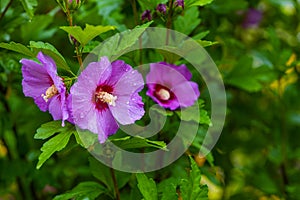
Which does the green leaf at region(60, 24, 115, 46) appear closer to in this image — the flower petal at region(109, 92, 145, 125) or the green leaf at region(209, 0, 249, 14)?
the flower petal at region(109, 92, 145, 125)

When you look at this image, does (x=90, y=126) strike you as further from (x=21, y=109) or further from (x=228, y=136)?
(x=228, y=136)

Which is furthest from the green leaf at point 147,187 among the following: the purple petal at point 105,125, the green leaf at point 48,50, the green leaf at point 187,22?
the green leaf at point 187,22

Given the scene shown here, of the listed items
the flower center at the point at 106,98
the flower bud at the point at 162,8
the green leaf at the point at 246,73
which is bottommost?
the green leaf at the point at 246,73

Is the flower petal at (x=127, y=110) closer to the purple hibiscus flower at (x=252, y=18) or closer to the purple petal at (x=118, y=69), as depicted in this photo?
the purple petal at (x=118, y=69)

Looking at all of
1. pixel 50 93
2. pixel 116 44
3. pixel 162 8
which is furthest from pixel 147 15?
pixel 50 93

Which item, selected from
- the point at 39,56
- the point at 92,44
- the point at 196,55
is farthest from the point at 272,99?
the point at 39,56

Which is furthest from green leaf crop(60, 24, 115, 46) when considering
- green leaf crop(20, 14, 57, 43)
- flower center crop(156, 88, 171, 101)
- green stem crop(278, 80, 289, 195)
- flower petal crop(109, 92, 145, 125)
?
green stem crop(278, 80, 289, 195)

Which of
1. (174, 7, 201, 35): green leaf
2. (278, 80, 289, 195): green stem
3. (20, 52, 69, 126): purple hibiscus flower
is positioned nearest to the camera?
(20, 52, 69, 126): purple hibiscus flower

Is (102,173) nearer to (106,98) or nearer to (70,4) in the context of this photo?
(106,98)
